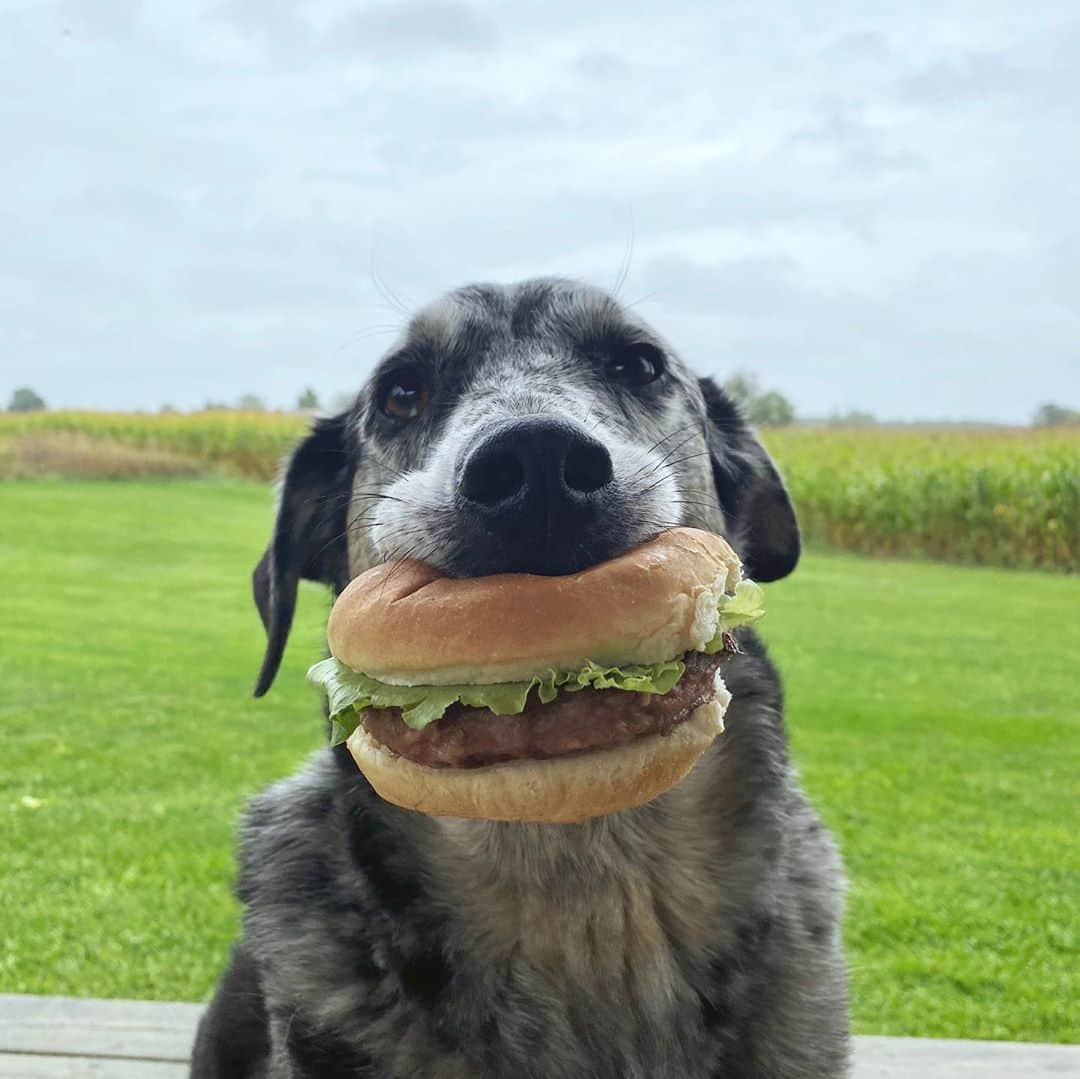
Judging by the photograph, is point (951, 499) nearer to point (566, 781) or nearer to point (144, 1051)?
point (144, 1051)

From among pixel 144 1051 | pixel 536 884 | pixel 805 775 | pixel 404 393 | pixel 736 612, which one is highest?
pixel 404 393

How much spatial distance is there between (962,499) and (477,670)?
17259 mm

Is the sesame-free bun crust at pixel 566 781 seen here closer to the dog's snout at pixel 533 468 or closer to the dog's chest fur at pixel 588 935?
the dog's snout at pixel 533 468

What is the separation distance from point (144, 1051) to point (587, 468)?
220 centimetres

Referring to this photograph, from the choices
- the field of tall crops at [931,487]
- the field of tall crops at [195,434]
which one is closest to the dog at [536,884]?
the field of tall crops at [931,487]

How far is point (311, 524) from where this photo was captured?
3.07m

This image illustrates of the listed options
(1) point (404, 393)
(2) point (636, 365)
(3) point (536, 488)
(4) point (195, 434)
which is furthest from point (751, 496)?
(4) point (195, 434)

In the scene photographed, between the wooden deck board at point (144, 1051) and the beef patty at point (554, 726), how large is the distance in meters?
1.66

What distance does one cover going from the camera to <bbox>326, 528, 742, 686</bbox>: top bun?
1.76 meters

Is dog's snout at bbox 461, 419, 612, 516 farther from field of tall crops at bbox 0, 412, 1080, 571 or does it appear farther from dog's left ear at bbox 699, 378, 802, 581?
field of tall crops at bbox 0, 412, 1080, 571

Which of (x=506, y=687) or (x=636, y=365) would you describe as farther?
(x=636, y=365)

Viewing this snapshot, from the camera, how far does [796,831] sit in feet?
8.81

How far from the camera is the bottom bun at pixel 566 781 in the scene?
1759 millimetres

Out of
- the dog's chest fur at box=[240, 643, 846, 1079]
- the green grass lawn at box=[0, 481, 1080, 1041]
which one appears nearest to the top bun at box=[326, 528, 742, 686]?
the dog's chest fur at box=[240, 643, 846, 1079]
